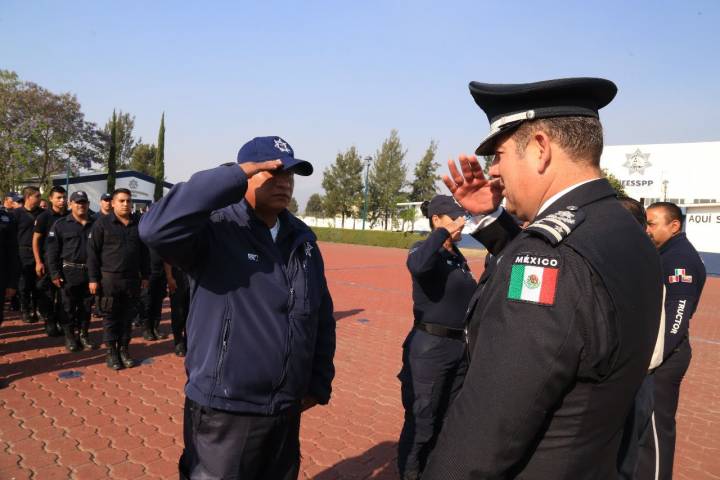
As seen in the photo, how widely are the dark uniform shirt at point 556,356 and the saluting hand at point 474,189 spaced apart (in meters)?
0.90

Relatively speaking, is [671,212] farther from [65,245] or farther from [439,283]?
[65,245]

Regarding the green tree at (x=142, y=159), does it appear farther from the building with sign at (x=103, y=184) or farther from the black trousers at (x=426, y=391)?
the black trousers at (x=426, y=391)

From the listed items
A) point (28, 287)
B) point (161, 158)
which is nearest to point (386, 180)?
point (161, 158)

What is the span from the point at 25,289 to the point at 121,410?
15.6 ft

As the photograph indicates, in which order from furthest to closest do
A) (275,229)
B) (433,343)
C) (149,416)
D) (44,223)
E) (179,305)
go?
(44,223) → (179,305) → (149,416) → (433,343) → (275,229)

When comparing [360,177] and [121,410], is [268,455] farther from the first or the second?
[360,177]

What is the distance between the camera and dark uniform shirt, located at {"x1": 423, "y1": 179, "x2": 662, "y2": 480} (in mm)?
1117

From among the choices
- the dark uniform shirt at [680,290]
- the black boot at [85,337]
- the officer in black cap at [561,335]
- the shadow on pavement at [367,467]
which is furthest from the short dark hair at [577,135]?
the black boot at [85,337]

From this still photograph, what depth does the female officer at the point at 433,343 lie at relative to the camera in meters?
3.30

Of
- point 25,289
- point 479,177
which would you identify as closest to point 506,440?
point 479,177

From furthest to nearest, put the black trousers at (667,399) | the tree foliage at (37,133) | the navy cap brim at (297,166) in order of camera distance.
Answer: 1. the tree foliage at (37,133)
2. the black trousers at (667,399)
3. the navy cap brim at (297,166)

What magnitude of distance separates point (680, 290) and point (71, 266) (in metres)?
6.61

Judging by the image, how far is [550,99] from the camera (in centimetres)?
142

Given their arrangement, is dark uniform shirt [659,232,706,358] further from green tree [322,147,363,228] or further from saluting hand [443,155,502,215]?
green tree [322,147,363,228]
